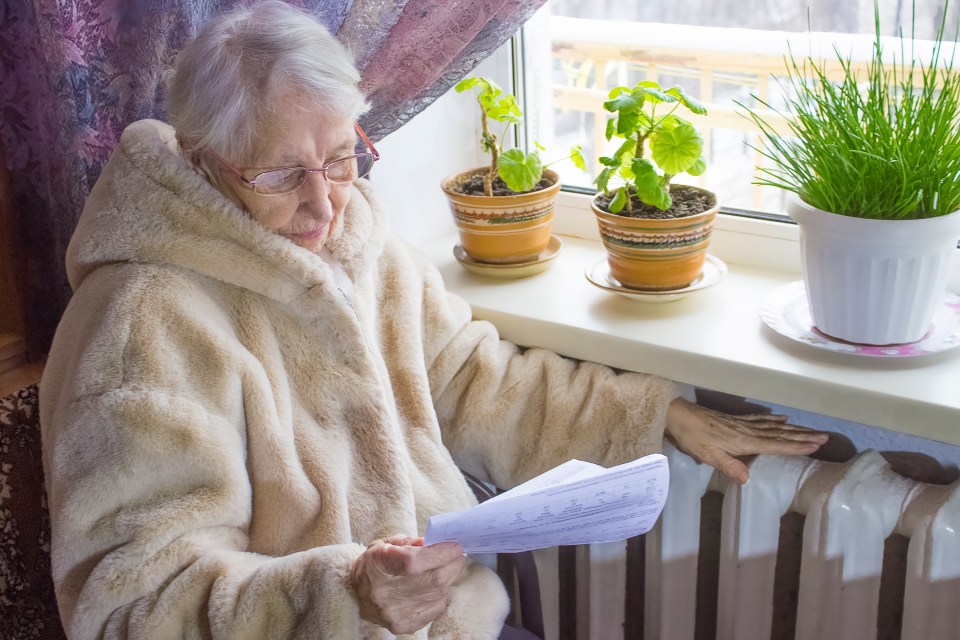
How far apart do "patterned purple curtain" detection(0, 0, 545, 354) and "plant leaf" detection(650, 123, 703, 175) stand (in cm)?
28

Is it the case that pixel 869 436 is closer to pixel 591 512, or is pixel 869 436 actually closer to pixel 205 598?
pixel 591 512

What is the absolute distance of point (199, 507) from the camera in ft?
3.68

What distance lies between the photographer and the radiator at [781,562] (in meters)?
1.31

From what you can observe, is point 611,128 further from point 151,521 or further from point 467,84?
point 151,521

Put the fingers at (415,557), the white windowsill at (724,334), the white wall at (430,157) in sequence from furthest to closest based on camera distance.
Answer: the white wall at (430,157)
the white windowsill at (724,334)
the fingers at (415,557)

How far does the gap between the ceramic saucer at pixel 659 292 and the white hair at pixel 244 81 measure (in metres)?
0.58

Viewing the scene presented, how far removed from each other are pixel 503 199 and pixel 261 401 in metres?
0.58

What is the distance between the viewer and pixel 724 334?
147cm

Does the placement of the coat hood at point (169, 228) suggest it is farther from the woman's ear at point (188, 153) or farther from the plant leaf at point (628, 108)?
the plant leaf at point (628, 108)

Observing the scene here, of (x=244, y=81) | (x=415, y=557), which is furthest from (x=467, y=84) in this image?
(x=415, y=557)

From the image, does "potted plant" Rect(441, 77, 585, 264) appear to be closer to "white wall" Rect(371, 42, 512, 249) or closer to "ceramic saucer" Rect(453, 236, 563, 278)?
"ceramic saucer" Rect(453, 236, 563, 278)

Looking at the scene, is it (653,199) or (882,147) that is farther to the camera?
(653,199)

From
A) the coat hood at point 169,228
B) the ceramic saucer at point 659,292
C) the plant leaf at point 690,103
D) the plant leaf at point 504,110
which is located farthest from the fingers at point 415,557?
the plant leaf at point 504,110

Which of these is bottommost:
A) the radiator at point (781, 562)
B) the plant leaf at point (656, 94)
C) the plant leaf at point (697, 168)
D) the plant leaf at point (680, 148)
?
the radiator at point (781, 562)
